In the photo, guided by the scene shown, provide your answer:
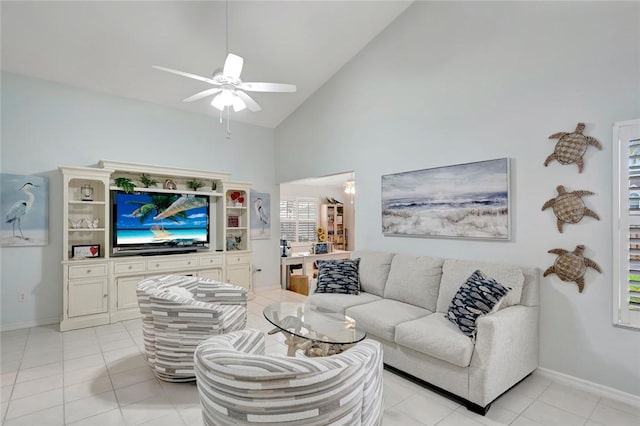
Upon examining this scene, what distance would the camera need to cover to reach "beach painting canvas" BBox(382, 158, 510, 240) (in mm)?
3121

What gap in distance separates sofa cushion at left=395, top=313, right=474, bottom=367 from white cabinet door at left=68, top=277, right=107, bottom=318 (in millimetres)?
3904

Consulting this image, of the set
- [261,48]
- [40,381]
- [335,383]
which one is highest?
[261,48]

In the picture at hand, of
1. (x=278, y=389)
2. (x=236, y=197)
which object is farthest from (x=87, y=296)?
(x=278, y=389)

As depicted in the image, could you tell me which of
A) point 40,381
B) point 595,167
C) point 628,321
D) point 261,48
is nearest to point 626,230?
point 595,167

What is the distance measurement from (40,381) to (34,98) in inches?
140

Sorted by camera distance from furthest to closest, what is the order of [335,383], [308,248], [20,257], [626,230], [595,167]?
[308,248], [20,257], [595,167], [626,230], [335,383]

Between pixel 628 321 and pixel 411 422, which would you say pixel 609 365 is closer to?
pixel 628 321

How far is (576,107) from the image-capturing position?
8.73 feet

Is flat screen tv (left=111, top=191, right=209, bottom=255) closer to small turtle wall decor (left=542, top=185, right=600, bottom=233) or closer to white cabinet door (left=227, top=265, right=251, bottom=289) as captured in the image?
white cabinet door (left=227, top=265, right=251, bottom=289)

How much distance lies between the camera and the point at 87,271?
413 cm

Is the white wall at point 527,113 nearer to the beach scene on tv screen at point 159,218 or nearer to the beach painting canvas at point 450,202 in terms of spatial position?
the beach painting canvas at point 450,202

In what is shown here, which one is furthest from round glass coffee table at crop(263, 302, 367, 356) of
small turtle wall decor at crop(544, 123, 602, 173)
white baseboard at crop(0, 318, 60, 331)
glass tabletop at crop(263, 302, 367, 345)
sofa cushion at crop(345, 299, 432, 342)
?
white baseboard at crop(0, 318, 60, 331)

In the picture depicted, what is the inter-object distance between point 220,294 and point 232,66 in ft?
7.30

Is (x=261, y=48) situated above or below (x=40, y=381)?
above
